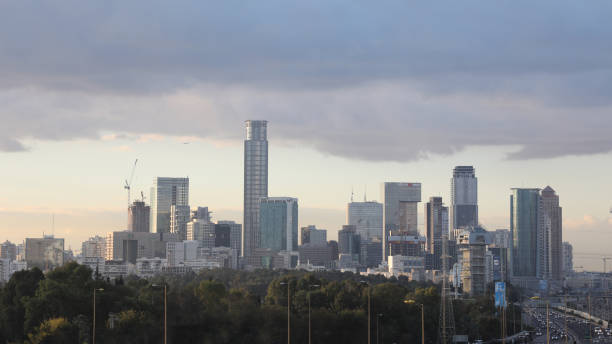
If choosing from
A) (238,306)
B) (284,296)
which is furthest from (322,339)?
(284,296)

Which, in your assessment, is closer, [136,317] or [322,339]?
[136,317]

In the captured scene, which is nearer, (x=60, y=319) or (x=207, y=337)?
(x=60, y=319)

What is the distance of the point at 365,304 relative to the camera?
186 meters

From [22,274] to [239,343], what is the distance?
3438cm

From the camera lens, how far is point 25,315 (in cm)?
13750

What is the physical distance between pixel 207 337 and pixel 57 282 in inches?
857

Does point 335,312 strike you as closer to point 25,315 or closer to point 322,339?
point 322,339

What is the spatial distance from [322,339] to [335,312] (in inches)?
761

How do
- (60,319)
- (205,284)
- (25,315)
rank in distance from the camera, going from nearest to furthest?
(60,319) < (25,315) < (205,284)

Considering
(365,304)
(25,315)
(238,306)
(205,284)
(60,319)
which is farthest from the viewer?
(365,304)

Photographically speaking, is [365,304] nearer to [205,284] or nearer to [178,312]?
[205,284]

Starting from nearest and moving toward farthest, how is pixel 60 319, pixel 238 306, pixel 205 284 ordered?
pixel 60 319 < pixel 238 306 < pixel 205 284

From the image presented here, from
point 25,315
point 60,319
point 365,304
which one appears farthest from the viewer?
point 365,304

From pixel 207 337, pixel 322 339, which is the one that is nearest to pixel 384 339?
pixel 322 339
